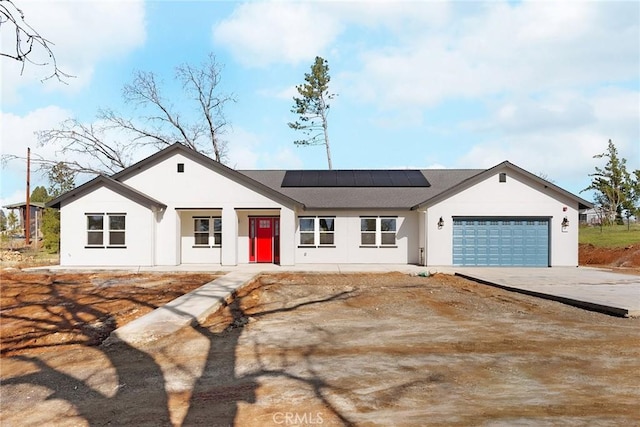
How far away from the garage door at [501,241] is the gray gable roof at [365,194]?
279 cm

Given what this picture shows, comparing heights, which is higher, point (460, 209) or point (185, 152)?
point (185, 152)

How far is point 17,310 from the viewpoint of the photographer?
9648mm

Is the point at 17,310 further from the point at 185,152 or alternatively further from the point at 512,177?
the point at 512,177

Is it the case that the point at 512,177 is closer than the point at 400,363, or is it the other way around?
the point at 400,363

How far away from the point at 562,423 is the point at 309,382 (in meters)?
2.62

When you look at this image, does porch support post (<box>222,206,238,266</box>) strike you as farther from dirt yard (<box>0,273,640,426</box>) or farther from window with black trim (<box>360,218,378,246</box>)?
dirt yard (<box>0,273,640,426</box>)

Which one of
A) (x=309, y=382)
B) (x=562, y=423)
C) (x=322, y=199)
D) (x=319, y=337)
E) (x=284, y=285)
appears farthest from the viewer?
(x=322, y=199)

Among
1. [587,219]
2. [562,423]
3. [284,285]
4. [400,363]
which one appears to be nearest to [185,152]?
[284,285]

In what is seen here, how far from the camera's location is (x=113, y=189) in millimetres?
18766

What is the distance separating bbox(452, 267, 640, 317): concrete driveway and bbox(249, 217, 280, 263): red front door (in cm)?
854

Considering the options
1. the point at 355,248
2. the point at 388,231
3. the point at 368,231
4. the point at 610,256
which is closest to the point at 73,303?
the point at 355,248

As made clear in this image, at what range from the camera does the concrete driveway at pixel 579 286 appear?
31.0 feet

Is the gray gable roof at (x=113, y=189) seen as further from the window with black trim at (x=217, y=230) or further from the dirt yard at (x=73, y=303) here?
the dirt yard at (x=73, y=303)

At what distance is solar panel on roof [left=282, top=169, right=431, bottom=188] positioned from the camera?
23188mm
